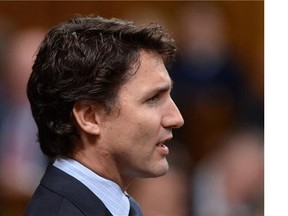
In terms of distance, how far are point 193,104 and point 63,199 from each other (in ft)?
5.53

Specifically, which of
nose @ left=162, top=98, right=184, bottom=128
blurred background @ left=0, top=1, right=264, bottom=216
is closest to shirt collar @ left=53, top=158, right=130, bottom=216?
nose @ left=162, top=98, right=184, bottom=128

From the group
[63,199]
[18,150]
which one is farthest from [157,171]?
[18,150]

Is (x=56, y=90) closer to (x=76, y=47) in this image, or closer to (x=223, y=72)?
(x=76, y=47)

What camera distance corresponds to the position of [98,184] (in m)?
1.51

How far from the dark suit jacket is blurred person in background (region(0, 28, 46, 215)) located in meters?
1.52

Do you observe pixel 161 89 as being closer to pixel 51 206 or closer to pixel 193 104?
pixel 51 206

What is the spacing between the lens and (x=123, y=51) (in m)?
1.56

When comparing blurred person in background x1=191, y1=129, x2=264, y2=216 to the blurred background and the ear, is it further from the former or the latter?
the ear

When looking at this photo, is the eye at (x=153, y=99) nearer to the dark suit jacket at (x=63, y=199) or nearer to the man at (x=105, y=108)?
the man at (x=105, y=108)

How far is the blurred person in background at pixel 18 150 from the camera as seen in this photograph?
3.02 meters

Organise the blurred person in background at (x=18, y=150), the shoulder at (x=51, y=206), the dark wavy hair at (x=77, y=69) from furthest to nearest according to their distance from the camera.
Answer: the blurred person in background at (x=18, y=150) < the dark wavy hair at (x=77, y=69) < the shoulder at (x=51, y=206)

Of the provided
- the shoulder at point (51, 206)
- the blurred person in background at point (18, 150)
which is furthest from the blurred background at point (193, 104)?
the shoulder at point (51, 206)

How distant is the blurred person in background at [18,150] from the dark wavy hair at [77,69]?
142 cm
